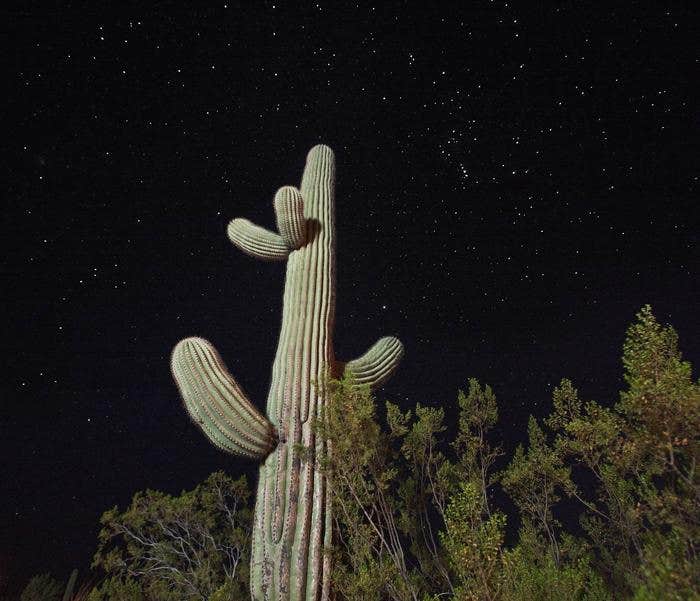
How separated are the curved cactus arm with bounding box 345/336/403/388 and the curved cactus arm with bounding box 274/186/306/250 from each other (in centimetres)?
188

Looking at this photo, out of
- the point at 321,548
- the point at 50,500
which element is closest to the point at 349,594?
the point at 321,548

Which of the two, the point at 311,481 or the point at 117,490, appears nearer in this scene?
the point at 311,481

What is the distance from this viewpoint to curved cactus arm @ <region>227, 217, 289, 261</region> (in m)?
5.66

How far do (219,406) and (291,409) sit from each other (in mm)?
811

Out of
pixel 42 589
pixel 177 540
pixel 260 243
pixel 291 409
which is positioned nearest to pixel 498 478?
pixel 291 409

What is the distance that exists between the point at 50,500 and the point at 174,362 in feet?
45.4

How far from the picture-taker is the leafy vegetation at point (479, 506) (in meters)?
3.59

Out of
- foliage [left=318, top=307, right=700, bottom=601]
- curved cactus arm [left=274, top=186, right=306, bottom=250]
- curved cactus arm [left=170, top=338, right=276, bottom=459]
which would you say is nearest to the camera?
foliage [left=318, top=307, right=700, bottom=601]

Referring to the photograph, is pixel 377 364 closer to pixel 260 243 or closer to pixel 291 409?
pixel 291 409

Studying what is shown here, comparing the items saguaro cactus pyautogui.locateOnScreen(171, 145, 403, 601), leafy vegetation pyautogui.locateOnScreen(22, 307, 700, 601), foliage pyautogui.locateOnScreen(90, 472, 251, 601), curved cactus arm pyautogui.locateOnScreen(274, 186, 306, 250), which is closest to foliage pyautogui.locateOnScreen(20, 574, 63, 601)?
foliage pyautogui.locateOnScreen(90, 472, 251, 601)

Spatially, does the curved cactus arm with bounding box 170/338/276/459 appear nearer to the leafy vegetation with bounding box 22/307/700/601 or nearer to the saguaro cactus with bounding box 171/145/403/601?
the saguaro cactus with bounding box 171/145/403/601

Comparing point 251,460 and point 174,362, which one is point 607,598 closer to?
point 251,460

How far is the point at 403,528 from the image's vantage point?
7312 mm

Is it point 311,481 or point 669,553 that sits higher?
point 311,481
